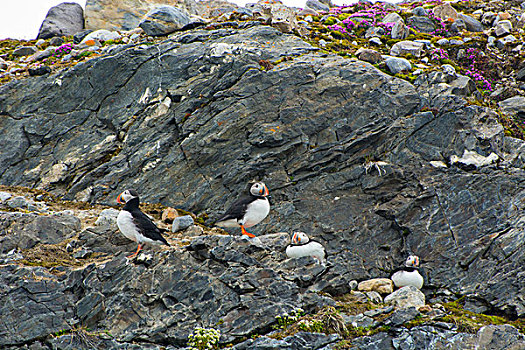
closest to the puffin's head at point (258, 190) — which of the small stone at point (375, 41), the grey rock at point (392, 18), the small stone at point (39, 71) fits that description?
the small stone at point (39, 71)

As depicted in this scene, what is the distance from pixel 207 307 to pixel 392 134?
11.5m

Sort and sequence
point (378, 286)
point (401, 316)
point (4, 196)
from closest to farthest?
point (401, 316) → point (378, 286) → point (4, 196)

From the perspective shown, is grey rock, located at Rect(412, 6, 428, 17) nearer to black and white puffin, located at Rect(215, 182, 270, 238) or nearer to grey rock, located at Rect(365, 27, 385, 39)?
grey rock, located at Rect(365, 27, 385, 39)

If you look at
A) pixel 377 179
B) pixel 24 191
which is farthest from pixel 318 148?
pixel 24 191

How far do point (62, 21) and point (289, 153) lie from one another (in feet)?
72.7

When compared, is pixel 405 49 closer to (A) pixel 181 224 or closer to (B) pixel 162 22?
(B) pixel 162 22

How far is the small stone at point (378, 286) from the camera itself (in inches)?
547

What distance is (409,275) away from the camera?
14.8 m

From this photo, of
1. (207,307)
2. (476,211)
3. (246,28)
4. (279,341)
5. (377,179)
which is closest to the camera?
(279,341)

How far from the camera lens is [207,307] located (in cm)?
1059

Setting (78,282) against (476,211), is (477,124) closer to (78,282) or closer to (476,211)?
(476,211)

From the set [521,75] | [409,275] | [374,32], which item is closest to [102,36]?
[374,32]

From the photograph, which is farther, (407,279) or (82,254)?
(407,279)

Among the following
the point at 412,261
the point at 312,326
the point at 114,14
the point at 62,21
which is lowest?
the point at 412,261
